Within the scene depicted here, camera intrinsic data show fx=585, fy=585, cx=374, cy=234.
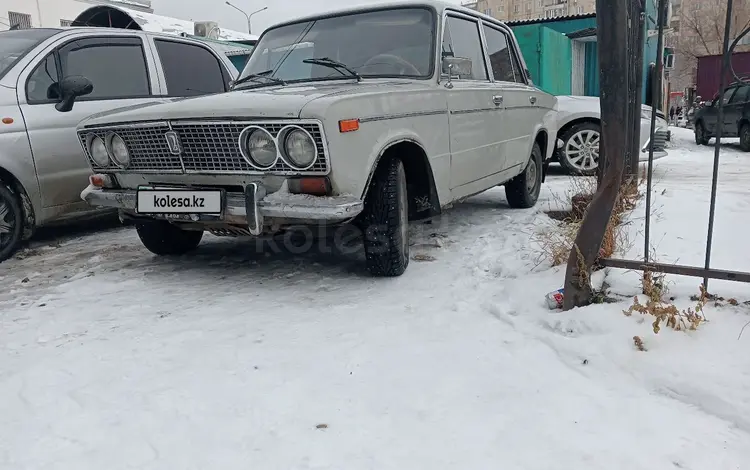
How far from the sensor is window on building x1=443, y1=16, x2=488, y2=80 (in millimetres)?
4227

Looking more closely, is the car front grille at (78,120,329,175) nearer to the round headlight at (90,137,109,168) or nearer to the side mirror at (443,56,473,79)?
the round headlight at (90,137,109,168)

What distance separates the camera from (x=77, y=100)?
186 inches

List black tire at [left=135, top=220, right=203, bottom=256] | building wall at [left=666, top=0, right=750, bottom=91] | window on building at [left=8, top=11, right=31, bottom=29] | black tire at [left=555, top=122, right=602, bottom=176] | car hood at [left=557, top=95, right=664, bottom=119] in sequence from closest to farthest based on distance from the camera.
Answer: black tire at [left=135, top=220, right=203, bottom=256] → car hood at [left=557, top=95, right=664, bottom=119] → black tire at [left=555, top=122, right=602, bottom=176] → window on building at [left=8, top=11, right=31, bottom=29] → building wall at [left=666, top=0, right=750, bottom=91]

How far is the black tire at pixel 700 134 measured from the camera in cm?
1438

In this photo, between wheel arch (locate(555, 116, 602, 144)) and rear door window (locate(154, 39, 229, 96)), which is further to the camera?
wheel arch (locate(555, 116, 602, 144))

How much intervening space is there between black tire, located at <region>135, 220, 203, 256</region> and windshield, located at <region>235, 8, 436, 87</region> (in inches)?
48.0

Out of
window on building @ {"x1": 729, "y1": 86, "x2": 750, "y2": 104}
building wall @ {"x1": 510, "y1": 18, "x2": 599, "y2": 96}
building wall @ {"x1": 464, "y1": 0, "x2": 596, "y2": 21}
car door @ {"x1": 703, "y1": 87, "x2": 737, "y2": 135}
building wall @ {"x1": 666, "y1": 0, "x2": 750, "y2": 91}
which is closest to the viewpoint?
building wall @ {"x1": 510, "y1": 18, "x2": 599, "y2": 96}

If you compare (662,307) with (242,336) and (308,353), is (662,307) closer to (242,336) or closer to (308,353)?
(308,353)

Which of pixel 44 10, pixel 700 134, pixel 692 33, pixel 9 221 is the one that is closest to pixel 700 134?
pixel 700 134

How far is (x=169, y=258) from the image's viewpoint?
432cm

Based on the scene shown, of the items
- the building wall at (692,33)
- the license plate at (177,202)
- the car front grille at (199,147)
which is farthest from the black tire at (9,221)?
the building wall at (692,33)

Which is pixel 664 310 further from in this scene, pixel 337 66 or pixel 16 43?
pixel 16 43

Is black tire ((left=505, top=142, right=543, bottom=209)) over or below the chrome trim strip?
below

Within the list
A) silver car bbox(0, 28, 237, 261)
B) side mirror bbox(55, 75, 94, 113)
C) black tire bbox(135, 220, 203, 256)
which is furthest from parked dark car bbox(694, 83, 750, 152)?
side mirror bbox(55, 75, 94, 113)
